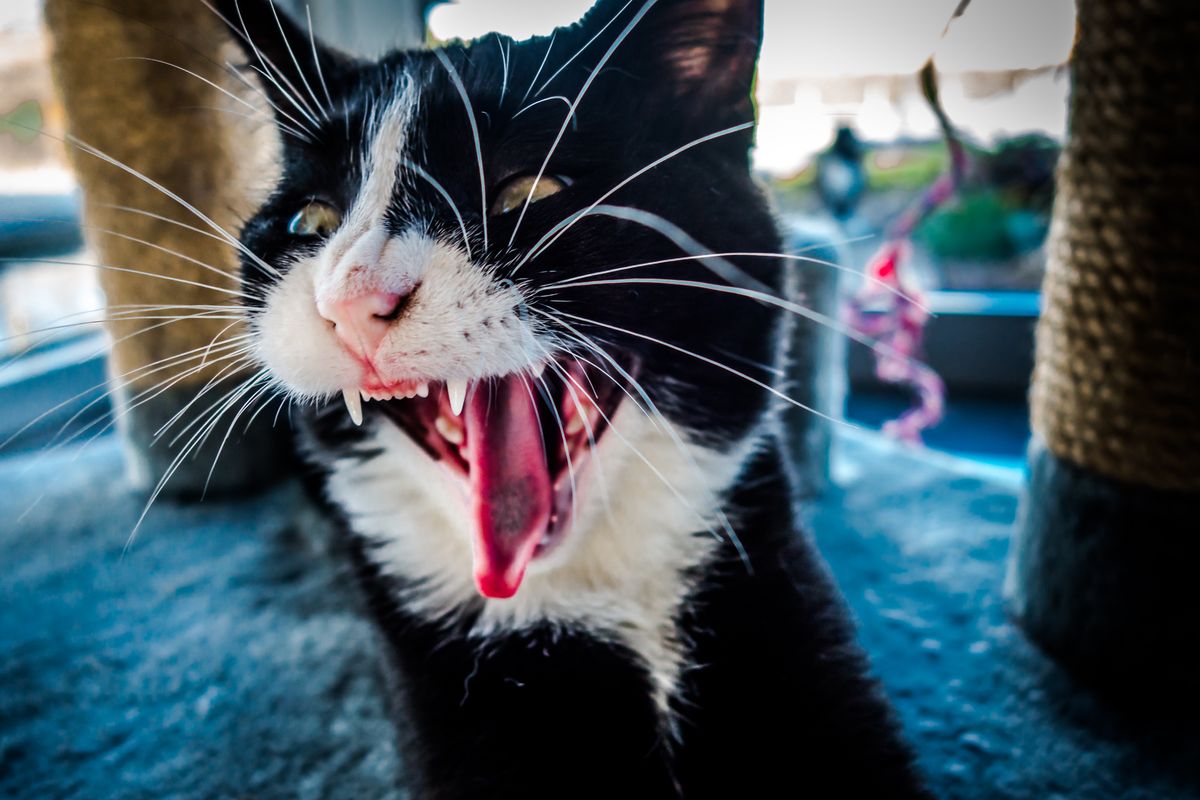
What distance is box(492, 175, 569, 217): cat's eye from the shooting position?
41cm

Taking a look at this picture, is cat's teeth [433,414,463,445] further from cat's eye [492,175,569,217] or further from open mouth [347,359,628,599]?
cat's eye [492,175,569,217]

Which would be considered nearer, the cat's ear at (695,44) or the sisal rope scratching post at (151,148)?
the cat's ear at (695,44)

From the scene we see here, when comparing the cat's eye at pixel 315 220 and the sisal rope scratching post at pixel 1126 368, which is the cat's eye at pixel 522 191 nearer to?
the cat's eye at pixel 315 220

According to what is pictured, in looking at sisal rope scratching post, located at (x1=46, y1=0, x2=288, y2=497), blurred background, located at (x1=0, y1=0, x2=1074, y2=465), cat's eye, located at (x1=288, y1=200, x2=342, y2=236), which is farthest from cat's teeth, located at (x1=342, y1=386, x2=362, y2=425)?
sisal rope scratching post, located at (x1=46, y1=0, x2=288, y2=497)

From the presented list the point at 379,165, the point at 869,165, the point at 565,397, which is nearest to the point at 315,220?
the point at 379,165

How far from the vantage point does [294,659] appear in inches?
29.0

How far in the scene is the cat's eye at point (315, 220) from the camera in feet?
1.50

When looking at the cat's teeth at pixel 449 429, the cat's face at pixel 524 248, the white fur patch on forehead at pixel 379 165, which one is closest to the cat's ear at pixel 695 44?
the cat's face at pixel 524 248

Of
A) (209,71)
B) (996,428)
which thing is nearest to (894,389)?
(996,428)

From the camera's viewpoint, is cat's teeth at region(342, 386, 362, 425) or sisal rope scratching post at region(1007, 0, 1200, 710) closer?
cat's teeth at region(342, 386, 362, 425)

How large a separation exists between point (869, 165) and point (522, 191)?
1.34 meters

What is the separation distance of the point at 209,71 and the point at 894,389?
1.67 meters

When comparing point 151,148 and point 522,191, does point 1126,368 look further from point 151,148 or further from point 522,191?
point 151,148

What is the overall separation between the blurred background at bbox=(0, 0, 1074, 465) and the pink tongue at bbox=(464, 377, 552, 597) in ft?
0.68
